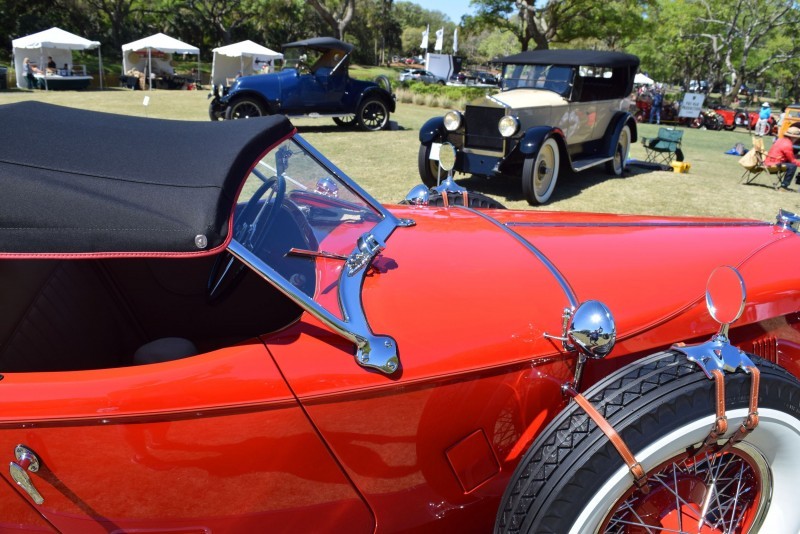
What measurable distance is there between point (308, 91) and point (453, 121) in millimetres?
6374

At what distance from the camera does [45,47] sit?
79.3 feet

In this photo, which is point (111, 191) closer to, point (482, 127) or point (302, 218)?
point (302, 218)

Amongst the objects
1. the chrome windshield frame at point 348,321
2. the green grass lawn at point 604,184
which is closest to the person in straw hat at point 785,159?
the green grass lawn at point 604,184

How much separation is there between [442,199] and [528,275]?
1487mm

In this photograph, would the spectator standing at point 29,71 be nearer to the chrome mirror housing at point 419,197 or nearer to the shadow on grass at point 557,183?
the shadow on grass at point 557,183

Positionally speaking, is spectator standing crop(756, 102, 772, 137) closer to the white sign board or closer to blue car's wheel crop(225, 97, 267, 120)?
the white sign board

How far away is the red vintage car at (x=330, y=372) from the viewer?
1272 mm

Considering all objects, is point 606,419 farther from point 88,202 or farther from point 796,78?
point 796,78

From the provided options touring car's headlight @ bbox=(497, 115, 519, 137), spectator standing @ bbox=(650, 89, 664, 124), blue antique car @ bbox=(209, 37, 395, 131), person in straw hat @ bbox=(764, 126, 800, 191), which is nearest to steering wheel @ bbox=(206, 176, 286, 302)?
touring car's headlight @ bbox=(497, 115, 519, 137)

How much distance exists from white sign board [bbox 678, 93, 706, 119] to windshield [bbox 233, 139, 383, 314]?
24502 millimetres

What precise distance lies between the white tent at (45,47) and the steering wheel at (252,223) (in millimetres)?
25159

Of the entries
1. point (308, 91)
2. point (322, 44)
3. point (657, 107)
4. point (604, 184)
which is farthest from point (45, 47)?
point (657, 107)

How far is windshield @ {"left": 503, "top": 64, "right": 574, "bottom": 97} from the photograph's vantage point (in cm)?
883

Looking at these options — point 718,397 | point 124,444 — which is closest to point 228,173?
point 124,444
